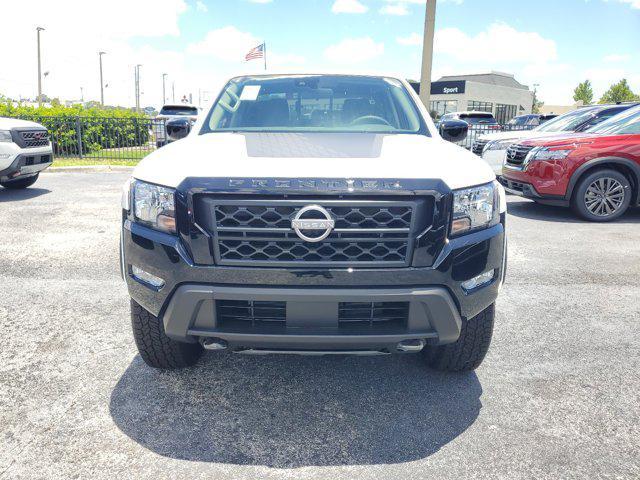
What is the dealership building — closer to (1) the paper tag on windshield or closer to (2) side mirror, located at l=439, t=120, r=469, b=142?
(2) side mirror, located at l=439, t=120, r=469, b=142

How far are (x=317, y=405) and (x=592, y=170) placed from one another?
6.48 meters

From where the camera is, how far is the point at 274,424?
2.49m

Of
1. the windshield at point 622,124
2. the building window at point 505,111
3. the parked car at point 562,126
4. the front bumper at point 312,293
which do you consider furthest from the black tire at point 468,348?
the building window at point 505,111

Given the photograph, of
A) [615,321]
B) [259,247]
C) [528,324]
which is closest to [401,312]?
[259,247]

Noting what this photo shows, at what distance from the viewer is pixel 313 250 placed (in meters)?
2.26

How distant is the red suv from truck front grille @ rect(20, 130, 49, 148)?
778 cm

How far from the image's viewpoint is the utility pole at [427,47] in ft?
42.7

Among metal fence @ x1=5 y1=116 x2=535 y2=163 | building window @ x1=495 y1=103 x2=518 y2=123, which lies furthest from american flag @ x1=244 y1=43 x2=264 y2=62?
building window @ x1=495 y1=103 x2=518 y2=123

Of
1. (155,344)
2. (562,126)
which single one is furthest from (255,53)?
(155,344)

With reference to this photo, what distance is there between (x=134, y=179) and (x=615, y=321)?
11.2 ft

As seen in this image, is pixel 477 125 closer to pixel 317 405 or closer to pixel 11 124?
pixel 11 124

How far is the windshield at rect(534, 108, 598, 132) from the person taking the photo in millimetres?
8852

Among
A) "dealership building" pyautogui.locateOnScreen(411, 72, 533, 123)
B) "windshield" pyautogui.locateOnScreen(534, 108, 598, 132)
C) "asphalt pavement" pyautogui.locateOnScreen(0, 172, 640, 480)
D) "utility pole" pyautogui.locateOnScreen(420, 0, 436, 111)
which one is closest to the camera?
"asphalt pavement" pyautogui.locateOnScreen(0, 172, 640, 480)

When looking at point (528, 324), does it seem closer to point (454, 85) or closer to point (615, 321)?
point (615, 321)
